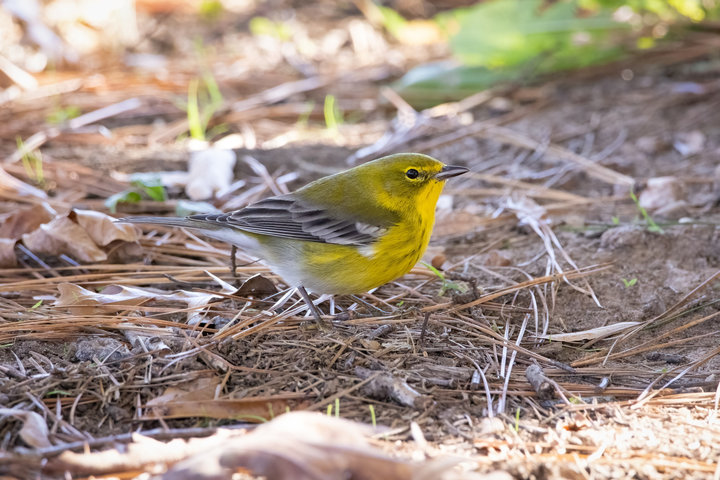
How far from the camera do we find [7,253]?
4.09 meters

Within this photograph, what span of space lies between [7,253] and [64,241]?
1.08 ft

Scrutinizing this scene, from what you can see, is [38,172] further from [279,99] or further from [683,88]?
[683,88]

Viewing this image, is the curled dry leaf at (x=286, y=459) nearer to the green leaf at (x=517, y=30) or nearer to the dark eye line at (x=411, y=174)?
the dark eye line at (x=411, y=174)

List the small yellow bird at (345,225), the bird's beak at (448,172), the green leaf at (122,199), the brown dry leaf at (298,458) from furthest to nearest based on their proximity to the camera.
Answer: the green leaf at (122,199) → the bird's beak at (448,172) → the small yellow bird at (345,225) → the brown dry leaf at (298,458)

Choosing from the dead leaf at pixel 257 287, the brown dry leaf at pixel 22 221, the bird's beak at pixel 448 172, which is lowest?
the dead leaf at pixel 257 287

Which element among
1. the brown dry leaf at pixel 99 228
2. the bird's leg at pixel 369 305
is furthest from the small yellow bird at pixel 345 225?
the brown dry leaf at pixel 99 228

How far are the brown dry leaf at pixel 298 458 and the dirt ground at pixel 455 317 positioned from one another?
33 cm

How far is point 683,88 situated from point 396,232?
472 centimetres

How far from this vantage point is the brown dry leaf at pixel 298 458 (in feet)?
6.89

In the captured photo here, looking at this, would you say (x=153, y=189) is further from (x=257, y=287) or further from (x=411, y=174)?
(x=411, y=174)

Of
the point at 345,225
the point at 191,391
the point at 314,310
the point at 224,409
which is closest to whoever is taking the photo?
the point at 224,409

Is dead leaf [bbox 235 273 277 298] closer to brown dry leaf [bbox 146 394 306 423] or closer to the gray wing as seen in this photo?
the gray wing

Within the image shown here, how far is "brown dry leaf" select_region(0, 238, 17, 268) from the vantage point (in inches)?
161

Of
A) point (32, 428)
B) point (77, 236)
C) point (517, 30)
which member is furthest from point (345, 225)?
point (517, 30)
